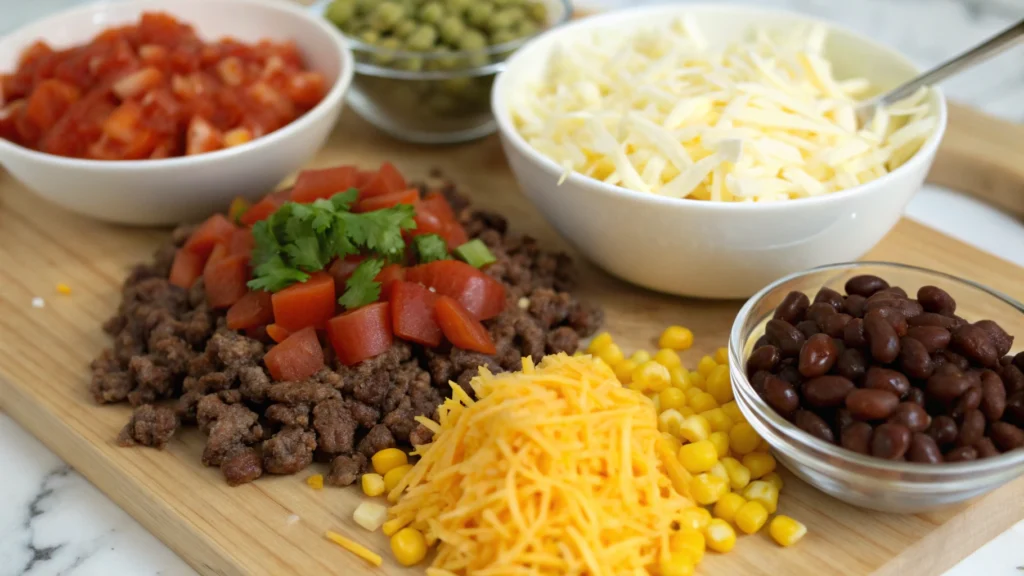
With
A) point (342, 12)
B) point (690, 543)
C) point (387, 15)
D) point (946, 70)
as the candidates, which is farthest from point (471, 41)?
point (690, 543)

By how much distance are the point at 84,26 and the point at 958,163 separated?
4202 mm

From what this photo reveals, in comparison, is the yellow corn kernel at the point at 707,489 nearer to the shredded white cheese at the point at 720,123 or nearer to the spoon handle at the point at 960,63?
the shredded white cheese at the point at 720,123

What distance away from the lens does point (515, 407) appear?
8.73 feet

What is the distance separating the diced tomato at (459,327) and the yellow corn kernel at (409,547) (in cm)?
68

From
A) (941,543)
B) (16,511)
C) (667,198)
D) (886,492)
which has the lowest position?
(16,511)

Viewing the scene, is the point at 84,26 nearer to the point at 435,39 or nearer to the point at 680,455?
the point at 435,39

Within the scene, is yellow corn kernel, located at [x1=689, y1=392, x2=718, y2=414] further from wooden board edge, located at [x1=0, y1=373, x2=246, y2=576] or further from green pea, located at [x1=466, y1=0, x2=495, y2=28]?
green pea, located at [x1=466, y1=0, x2=495, y2=28]

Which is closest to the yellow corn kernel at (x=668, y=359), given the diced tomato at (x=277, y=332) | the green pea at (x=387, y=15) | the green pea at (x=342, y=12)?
the diced tomato at (x=277, y=332)

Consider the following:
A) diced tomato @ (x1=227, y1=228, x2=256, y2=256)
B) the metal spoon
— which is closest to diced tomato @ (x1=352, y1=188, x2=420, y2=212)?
diced tomato @ (x1=227, y1=228, x2=256, y2=256)

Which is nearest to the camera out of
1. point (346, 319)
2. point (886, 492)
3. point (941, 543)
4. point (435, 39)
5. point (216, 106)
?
point (886, 492)

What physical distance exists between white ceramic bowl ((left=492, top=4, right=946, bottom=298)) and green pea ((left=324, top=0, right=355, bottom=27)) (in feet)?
4.01

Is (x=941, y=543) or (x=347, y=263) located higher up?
(x=347, y=263)

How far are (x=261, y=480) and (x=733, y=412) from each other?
1487 mm

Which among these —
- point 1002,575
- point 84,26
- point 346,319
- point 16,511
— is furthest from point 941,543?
point 84,26
